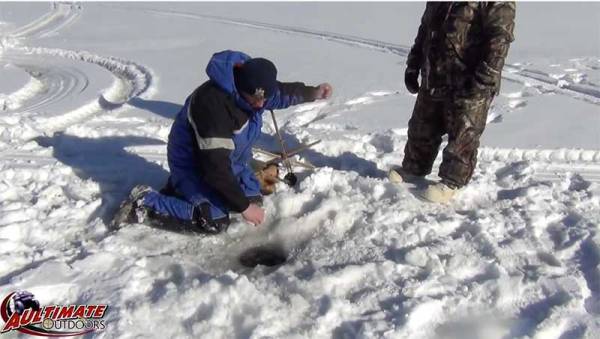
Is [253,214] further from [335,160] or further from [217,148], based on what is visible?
[335,160]

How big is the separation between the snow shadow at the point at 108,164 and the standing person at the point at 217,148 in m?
0.43

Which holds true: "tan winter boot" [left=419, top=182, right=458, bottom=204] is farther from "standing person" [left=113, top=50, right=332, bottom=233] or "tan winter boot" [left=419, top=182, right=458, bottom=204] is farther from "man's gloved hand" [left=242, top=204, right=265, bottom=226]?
"man's gloved hand" [left=242, top=204, right=265, bottom=226]

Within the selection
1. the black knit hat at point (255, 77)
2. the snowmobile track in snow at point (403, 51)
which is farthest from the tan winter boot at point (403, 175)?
the snowmobile track in snow at point (403, 51)

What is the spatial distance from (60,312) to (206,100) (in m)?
1.30

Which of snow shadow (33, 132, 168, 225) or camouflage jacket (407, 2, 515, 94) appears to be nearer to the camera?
camouflage jacket (407, 2, 515, 94)

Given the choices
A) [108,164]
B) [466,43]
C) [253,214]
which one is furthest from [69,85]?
[466,43]

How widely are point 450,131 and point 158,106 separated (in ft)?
10.8

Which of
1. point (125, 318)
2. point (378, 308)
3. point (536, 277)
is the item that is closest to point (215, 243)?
point (125, 318)

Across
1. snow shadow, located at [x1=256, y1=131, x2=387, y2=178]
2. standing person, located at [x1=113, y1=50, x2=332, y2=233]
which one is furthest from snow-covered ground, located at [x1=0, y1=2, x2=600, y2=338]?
standing person, located at [x1=113, y1=50, x2=332, y2=233]

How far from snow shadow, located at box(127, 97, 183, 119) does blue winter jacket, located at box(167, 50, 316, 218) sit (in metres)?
2.11

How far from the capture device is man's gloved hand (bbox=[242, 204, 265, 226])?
3.19m

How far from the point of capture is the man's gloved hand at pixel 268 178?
12.4 ft

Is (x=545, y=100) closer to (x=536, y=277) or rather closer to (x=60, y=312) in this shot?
(x=536, y=277)

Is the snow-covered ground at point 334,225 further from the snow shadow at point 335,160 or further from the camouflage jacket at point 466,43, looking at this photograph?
the camouflage jacket at point 466,43
